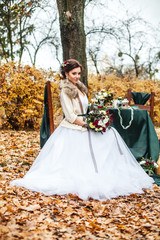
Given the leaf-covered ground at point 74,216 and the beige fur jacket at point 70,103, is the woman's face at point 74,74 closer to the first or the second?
the beige fur jacket at point 70,103

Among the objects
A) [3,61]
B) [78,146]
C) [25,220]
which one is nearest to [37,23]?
[3,61]

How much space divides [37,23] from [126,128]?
14469 mm

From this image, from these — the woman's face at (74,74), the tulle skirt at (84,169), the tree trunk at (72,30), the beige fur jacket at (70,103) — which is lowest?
the tulle skirt at (84,169)

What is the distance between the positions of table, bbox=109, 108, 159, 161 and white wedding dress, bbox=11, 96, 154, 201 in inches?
39.1

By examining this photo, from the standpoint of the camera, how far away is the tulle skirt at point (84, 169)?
10.2 feet

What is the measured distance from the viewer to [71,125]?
361 cm

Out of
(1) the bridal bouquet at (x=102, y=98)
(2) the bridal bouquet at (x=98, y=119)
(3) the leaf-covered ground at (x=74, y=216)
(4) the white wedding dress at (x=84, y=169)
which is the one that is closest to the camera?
(3) the leaf-covered ground at (x=74, y=216)

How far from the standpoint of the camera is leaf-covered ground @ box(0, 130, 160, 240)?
7.48ft

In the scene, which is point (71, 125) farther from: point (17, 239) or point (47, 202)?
point (17, 239)

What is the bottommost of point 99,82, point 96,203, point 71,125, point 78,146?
point 96,203

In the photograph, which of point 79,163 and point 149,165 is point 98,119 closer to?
point 79,163

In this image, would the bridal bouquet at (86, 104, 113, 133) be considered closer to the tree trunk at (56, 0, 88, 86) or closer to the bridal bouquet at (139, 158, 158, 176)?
the bridal bouquet at (139, 158, 158, 176)

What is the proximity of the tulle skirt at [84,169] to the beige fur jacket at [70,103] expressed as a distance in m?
0.10

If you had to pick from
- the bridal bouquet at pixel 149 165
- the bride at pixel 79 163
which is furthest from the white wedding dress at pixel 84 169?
the bridal bouquet at pixel 149 165
